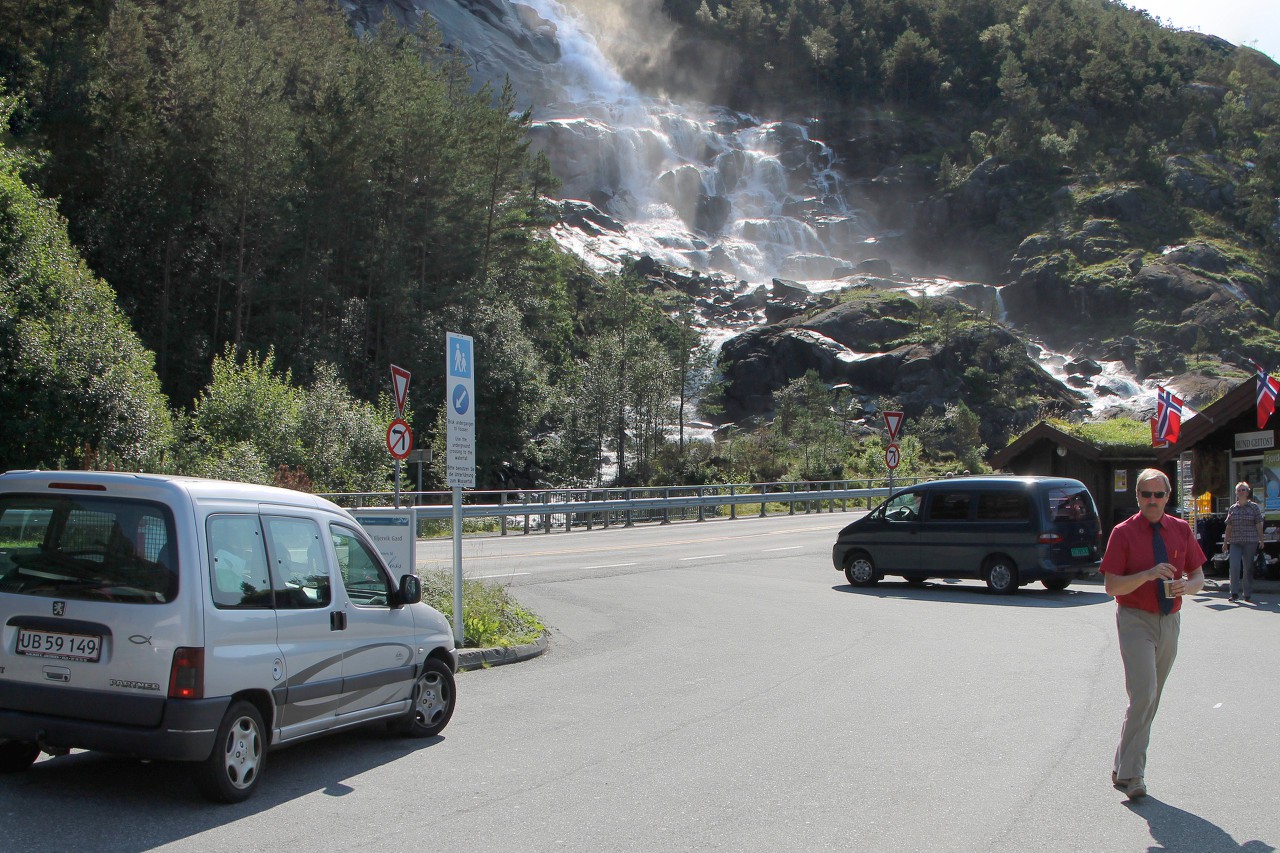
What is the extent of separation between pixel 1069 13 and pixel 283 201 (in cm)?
16184

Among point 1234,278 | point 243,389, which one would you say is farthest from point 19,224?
point 1234,278

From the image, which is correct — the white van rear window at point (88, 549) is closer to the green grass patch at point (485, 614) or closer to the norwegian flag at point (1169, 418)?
the green grass patch at point (485, 614)

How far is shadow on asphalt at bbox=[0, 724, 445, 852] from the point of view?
529 cm

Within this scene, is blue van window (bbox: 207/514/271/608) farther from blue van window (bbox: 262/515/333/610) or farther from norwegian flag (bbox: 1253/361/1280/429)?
norwegian flag (bbox: 1253/361/1280/429)

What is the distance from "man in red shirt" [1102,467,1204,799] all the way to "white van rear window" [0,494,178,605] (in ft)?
16.6

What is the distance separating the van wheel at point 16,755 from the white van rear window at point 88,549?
1.01 metres

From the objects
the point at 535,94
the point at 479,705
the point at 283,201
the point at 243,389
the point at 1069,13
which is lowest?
the point at 479,705

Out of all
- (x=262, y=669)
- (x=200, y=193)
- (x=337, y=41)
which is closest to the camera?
(x=262, y=669)

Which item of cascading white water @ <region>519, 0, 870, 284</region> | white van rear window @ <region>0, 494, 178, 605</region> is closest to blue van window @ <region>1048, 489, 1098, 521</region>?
white van rear window @ <region>0, 494, 178, 605</region>

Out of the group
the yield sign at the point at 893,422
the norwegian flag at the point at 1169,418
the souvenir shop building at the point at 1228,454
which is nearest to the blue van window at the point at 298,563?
the souvenir shop building at the point at 1228,454

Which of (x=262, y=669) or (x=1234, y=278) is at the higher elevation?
(x=1234, y=278)

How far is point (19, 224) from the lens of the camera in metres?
26.0

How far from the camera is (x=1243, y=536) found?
16.0 m

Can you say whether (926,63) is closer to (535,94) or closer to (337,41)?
(535,94)
